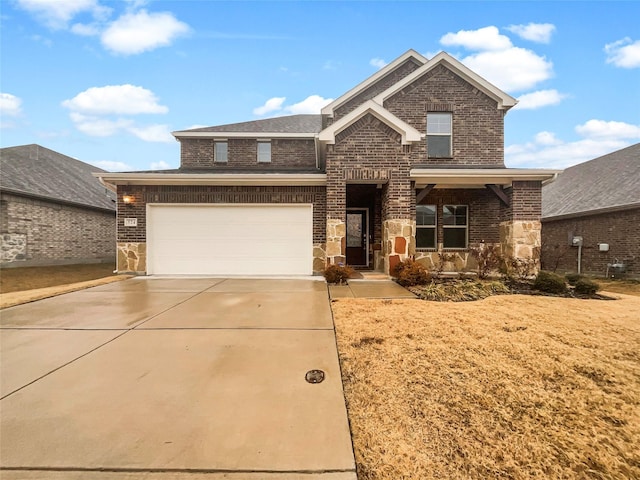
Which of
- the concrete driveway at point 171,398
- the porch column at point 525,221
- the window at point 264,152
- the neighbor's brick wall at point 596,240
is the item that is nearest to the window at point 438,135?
the porch column at point 525,221

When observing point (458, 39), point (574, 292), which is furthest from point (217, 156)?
point (574, 292)

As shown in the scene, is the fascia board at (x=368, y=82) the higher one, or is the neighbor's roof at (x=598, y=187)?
the fascia board at (x=368, y=82)

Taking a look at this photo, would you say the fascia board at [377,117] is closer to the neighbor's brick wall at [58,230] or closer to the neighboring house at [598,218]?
the neighboring house at [598,218]

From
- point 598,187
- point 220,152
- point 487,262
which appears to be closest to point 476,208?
point 487,262

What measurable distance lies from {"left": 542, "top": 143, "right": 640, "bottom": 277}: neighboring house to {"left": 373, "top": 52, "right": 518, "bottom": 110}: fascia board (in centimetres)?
539

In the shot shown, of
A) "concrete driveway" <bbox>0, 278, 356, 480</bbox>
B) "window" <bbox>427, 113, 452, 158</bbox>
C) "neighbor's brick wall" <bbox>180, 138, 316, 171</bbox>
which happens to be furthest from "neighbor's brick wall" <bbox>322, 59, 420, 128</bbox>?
"concrete driveway" <bbox>0, 278, 356, 480</bbox>

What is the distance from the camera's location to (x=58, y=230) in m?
12.6

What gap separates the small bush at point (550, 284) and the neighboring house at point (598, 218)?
2623 mm

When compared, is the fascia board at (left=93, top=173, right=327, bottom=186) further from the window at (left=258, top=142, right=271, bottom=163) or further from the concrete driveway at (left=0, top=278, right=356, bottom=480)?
the window at (left=258, top=142, right=271, bottom=163)

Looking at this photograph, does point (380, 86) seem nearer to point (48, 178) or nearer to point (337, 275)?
point (337, 275)

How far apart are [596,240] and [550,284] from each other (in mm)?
7028

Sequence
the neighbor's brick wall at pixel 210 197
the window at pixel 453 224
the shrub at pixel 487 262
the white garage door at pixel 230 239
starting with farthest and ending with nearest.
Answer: the window at pixel 453 224 → the white garage door at pixel 230 239 → the neighbor's brick wall at pixel 210 197 → the shrub at pixel 487 262

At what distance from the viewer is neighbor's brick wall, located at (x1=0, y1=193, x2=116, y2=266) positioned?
1098 cm

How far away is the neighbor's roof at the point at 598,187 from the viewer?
1043 centimetres
